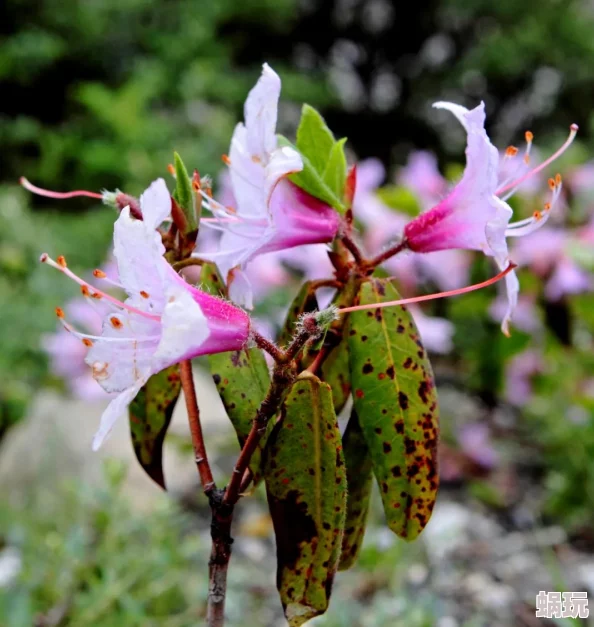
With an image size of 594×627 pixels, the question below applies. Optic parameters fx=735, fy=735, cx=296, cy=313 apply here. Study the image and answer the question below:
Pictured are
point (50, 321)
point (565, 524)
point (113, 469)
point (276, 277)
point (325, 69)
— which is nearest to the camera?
point (113, 469)

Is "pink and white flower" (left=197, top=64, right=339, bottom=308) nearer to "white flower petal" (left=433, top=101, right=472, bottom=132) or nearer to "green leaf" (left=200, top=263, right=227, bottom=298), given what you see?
"green leaf" (left=200, top=263, right=227, bottom=298)

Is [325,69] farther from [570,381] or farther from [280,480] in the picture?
[280,480]

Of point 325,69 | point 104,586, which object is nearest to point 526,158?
point 104,586

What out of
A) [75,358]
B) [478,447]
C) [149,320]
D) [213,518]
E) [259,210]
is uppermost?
[75,358]

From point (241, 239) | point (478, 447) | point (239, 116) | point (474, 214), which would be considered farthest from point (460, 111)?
point (239, 116)

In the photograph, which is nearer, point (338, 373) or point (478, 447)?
point (338, 373)

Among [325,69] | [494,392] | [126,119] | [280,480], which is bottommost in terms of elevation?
[280,480]

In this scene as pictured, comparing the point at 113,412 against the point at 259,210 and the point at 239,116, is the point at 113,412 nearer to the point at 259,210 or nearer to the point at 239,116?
the point at 259,210
